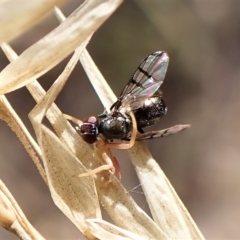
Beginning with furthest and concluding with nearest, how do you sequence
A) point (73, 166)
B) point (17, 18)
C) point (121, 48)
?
point (121, 48) → point (73, 166) → point (17, 18)

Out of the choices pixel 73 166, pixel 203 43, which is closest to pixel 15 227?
pixel 73 166

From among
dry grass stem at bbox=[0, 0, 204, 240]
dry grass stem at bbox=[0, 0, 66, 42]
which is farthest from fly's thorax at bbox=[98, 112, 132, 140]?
dry grass stem at bbox=[0, 0, 66, 42]

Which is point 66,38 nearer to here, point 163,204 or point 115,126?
point 163,204

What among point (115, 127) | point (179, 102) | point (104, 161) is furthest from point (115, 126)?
point (179, 102)

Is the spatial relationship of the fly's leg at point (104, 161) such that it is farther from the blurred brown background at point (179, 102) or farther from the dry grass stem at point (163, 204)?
the blurred brown background at point (179, 102)

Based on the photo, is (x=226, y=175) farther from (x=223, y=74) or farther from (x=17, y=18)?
(x=17, y=18)

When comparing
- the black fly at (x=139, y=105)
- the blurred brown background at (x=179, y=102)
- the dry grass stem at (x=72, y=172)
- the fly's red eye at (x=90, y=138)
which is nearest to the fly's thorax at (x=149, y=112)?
the black fly at (x=139, y=105)

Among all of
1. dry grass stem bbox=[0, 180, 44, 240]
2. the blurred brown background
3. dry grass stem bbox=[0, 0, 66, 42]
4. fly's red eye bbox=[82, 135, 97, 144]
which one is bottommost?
the blurred brown background

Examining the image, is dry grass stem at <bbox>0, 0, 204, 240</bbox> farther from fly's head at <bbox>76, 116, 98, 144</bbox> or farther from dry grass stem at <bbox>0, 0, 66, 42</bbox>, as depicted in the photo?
fly's head at <bbox>76, 116, 98, 144</bbox>
